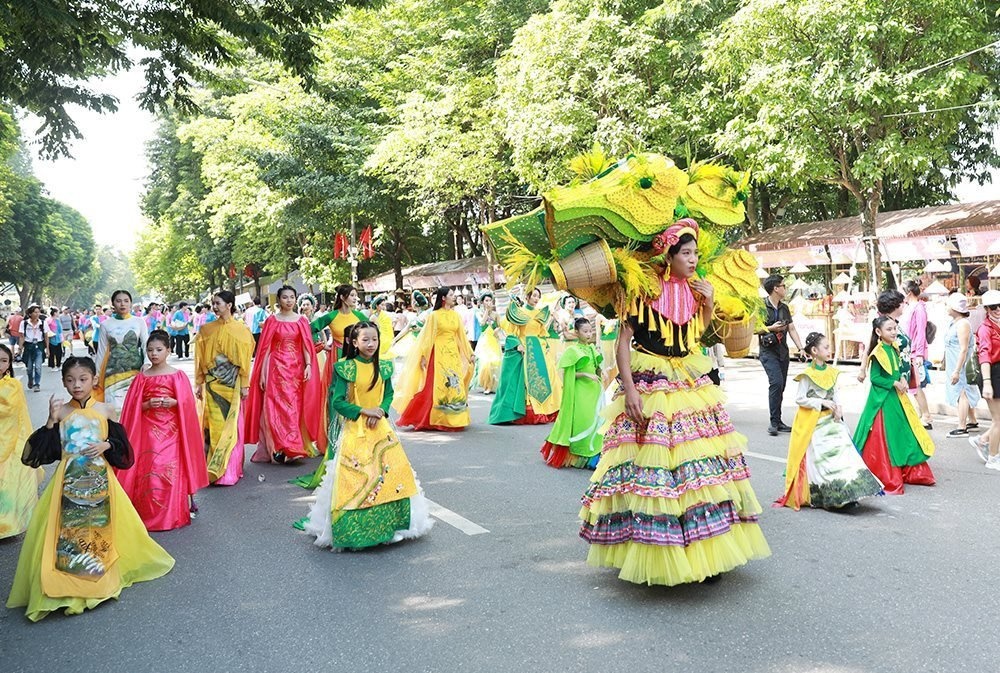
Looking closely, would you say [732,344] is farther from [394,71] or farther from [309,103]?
[309,103]

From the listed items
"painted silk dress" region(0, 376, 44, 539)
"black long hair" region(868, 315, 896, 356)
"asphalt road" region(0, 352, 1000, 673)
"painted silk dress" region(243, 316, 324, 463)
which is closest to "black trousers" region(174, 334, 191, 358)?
"painted silk dress" region(243, 316, 324, 463)

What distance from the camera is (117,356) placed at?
725 cm

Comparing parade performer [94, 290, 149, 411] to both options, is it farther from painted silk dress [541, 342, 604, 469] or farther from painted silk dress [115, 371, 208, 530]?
painted silk dress [541, 342, 604, 469]

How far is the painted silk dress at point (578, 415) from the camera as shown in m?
7.71

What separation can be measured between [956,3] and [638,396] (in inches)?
574

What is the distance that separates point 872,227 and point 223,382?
606 inches

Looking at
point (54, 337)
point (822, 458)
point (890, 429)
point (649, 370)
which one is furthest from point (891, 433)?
point (54, 337)

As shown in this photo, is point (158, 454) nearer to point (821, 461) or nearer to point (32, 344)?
point (821, 461)

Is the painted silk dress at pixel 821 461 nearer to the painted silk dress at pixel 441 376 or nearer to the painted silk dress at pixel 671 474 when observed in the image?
the painted silk dress at pixel 671 474

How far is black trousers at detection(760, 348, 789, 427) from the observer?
364 inches

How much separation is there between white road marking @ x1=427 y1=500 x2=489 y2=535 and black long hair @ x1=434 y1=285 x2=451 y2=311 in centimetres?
395

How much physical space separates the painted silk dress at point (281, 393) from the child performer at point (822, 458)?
15.4 ft

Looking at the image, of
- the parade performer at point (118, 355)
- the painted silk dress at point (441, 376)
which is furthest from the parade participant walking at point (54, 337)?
the parade performer at point (118, 355)

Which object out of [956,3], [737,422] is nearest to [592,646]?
[737,422]
